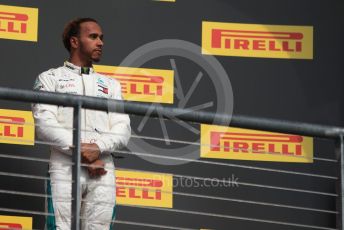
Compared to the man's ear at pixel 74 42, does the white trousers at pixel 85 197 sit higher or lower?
lower

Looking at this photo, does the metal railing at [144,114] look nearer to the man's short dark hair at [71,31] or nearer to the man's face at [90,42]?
the man's face at [90,42]

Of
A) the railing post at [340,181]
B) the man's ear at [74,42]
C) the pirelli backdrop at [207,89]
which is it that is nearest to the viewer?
the railing post at [340,181]

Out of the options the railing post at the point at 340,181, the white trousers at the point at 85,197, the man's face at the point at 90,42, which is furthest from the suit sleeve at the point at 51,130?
the railing post at the point at 340,181

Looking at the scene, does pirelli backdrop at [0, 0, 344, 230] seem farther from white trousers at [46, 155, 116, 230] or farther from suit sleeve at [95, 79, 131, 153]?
white trousers at [46, 155, 116, 230]

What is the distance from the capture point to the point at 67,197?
5.26 m

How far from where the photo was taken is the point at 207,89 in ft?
22.1

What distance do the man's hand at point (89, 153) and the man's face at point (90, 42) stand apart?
2.14 ft

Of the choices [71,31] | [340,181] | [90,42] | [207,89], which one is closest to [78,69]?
[90,42]

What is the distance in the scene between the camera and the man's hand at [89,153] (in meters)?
5.27

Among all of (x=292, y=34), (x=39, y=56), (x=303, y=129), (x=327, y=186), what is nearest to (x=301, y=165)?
(x=327, y=186)

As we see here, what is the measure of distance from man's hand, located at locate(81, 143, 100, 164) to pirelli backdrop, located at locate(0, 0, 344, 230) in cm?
113

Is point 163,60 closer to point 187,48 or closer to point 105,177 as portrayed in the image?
point 187,48

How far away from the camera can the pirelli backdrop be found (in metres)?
6.52

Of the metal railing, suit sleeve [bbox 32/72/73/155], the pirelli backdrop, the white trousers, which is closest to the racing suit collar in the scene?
suit sleeve [bbox 32/72/73/155]
